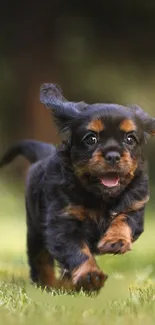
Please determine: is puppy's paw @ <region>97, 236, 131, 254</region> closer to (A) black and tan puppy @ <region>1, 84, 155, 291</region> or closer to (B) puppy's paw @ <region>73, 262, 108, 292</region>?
(A) black and tan puppy @ <region>1, 84, 155, 291</region>

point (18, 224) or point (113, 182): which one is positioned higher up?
point (113, 182)

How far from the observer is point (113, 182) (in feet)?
14.1

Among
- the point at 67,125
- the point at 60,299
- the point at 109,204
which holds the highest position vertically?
the point at 67,125

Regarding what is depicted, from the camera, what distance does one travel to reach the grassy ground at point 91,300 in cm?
349

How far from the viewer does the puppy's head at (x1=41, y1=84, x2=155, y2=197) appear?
165 inches

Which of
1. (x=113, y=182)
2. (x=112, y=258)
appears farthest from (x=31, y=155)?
(x=113, y=182)

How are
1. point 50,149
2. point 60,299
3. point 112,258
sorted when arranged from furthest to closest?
point 112,258
point 50,149
point 60,299

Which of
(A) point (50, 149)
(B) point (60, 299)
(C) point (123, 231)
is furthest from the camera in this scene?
(A) point (50, 149)

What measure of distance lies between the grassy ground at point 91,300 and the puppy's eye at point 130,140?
0.71 meters

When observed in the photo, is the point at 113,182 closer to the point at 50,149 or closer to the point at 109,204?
the point at 109,204

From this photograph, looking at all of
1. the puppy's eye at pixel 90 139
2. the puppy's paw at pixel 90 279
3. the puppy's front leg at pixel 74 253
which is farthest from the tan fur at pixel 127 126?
the puppy's paw at pixel 90 279

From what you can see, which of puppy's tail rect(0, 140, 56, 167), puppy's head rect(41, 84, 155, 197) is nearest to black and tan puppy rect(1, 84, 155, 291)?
puppy's head rect(41, 84, 155, 197)

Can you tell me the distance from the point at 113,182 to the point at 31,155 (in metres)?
1.50

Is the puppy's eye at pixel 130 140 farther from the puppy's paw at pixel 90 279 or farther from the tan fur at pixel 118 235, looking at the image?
the puppy's paw at pixel 90 279
